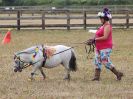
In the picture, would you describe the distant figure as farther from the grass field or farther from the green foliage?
the green foliage

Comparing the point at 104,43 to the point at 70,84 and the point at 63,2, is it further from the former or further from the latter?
the point at 63,2

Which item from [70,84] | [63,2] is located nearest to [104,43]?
[70,84]

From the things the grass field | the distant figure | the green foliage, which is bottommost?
the green foliage

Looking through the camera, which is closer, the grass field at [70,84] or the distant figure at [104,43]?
the grass field at [70,84]

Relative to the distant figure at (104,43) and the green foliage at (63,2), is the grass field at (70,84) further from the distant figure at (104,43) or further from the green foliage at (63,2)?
the green foliage at (63,2)

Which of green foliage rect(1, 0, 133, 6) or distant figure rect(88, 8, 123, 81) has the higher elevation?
distant figure rect(88, 8, 123, 81)

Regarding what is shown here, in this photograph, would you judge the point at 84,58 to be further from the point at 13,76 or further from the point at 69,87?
the point at 69,87

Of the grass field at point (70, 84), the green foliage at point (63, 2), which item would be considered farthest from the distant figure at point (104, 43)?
the green foliage at point (63, 2)

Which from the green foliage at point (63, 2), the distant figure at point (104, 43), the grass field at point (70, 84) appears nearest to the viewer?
the grass field at point (70, 84)

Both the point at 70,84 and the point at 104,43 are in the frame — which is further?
the point at 104,43

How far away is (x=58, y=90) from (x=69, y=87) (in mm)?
438

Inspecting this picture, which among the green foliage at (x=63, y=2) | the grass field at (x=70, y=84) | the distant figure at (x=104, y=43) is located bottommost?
the green foliage at (x=63, y=2)

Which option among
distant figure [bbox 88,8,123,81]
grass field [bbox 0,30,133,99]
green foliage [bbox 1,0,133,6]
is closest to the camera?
grass field [bbox 0,30,133,99]

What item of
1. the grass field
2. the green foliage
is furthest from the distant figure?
the green foliage
